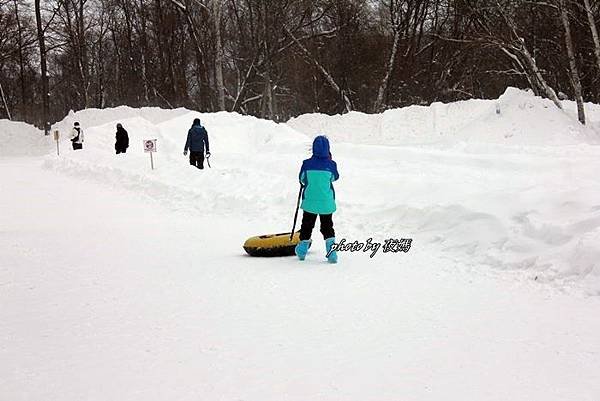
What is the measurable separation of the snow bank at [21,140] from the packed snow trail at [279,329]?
29.3 m

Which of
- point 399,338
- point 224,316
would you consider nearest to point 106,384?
point 224,316

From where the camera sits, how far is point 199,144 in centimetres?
1695

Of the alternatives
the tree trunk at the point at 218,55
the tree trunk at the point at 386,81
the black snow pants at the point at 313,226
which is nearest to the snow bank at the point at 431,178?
the black snow pants at the point at 313,226

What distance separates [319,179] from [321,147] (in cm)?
42

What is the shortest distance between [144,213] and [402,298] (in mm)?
7343

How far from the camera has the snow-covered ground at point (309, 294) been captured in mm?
4043

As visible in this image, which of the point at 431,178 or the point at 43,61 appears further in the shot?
the point at 43,61

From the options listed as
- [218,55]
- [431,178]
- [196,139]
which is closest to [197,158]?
[196,139]

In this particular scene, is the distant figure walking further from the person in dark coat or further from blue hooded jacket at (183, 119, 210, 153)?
blue hooded jacket at (183, 119, 210, 153)

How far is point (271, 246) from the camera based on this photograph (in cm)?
801

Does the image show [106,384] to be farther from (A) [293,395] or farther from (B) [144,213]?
(B) [144,213]

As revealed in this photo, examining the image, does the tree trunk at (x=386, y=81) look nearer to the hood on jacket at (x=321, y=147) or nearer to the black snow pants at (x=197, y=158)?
the black snow pants at (x=197, y=158)

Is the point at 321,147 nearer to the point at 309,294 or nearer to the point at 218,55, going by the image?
the point at 309,294

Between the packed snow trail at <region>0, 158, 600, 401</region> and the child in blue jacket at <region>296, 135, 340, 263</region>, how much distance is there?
385 mm
